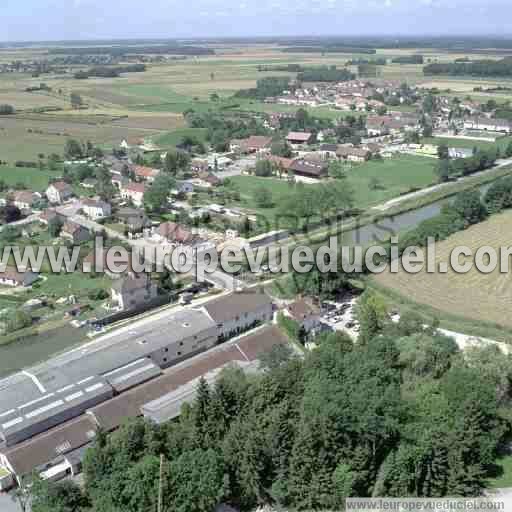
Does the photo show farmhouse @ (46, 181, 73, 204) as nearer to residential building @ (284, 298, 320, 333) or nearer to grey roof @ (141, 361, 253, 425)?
residential building @ (284, 298, 320, 333)

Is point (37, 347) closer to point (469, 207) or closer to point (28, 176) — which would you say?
point (469, 207)

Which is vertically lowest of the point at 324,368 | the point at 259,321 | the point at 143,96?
the point at 259,321

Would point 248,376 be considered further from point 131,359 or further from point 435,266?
point 435,266

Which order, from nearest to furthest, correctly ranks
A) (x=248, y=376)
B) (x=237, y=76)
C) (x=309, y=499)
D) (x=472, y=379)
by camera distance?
(x=309, y=499) → (x=472, y=379) → (x=248, y=376) → (x=237, y=76)

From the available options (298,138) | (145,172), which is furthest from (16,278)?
(298,138)

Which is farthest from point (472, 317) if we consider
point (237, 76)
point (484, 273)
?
point (237, 76)

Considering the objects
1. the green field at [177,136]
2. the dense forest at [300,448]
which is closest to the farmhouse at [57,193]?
the green field at [177,136]

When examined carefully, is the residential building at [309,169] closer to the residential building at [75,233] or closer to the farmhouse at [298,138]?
the farmhouse at [298,138]
